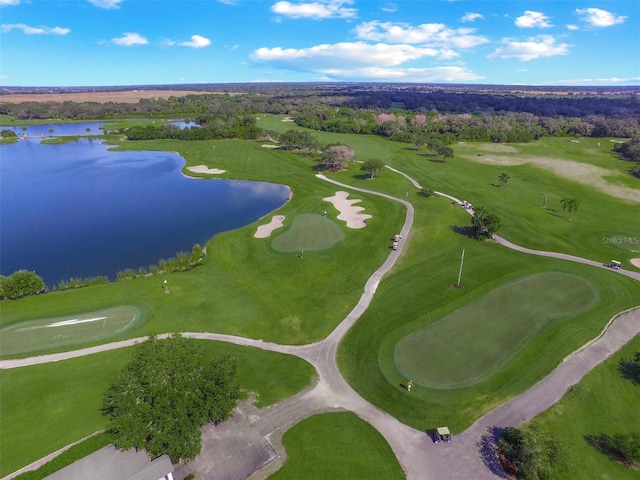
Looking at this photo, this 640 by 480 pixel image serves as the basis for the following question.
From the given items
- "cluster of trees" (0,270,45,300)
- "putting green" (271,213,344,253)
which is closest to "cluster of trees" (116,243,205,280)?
"cluster of trees" (0,270,45,300)

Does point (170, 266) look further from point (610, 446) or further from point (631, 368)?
point (631, 368)

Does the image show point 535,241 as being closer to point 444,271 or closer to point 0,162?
point 444,271

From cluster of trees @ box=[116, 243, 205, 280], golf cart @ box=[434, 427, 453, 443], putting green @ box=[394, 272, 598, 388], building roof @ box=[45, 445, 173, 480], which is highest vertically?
building roof @ box=[45, 445, 173, 480]

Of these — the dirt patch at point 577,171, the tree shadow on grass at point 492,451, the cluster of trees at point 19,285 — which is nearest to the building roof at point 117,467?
the tree shadow on grass at point 492,451

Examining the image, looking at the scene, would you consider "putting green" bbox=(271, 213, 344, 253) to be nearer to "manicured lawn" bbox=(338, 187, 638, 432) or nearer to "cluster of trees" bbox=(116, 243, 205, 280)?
"cluster of trees" bbox=(116, 243, 205, 280)

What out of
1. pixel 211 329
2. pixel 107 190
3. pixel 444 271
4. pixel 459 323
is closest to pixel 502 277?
pixel 444 271

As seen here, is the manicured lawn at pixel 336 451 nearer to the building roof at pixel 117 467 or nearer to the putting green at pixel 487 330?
the building roof at pixel 117 467
